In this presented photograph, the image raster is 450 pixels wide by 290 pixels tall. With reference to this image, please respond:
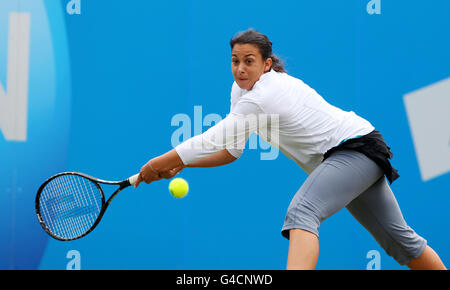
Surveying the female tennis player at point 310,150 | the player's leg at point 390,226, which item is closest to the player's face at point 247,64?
the female tennis player at point 310,150

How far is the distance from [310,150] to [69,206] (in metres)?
1.08

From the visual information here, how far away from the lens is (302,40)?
3.08m

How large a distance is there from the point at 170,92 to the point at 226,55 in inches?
13.9

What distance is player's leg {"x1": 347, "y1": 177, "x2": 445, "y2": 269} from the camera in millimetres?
2324

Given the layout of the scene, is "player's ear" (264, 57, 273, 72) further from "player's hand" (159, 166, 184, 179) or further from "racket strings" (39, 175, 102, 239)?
"racket strings" (39, 175, 102, 239)

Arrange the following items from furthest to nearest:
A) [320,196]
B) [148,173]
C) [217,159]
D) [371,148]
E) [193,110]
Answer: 1. [193,110]
2. [217,159]
3. [148,173]
4. [371,148]
5. [320,196]

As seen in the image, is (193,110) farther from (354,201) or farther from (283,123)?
(354,201)

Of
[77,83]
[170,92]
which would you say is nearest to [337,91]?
[170,92]

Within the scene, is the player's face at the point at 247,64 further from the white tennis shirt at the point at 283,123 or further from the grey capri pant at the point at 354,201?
the grey capri pant at the point at 354,201

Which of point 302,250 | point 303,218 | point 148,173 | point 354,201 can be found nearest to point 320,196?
point 303,218

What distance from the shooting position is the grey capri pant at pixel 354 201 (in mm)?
2098

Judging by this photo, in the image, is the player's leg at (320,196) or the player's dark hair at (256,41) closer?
the player's leg at (320,196)

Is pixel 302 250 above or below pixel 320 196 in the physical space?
below

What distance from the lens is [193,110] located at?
3.05 m
